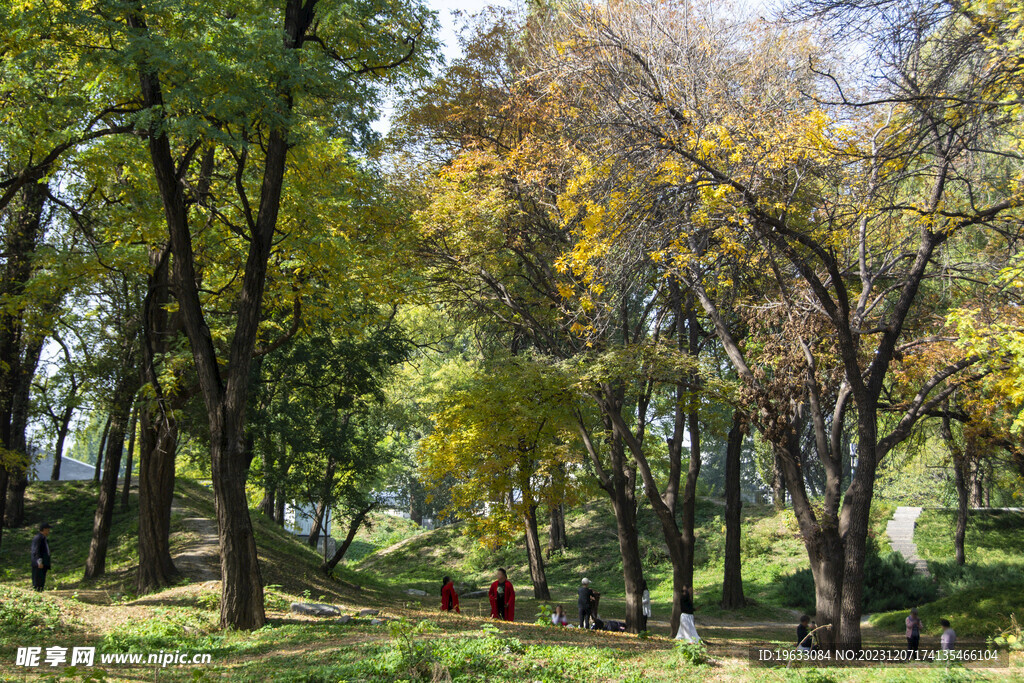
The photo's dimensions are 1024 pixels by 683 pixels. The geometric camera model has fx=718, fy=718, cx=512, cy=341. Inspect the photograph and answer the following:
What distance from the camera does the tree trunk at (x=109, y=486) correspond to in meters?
14.7

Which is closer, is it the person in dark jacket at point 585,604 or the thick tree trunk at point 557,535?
the person in dark jacket at point 585,604

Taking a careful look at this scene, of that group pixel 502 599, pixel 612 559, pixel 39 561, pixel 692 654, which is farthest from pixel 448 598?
pixel 612 559

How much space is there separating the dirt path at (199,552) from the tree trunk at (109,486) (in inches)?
59.7

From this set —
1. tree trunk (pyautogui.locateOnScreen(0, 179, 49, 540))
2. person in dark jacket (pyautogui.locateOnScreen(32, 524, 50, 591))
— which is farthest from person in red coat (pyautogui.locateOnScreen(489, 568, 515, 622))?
tree trunk (pyautogui.locateOnScreen(0, 179, 49, 540))

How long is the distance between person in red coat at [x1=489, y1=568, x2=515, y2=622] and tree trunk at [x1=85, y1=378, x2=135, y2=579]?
815 centimetres

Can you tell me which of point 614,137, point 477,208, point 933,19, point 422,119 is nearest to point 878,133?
point 933,19

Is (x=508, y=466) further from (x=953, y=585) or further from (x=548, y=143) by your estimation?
(x=953, y=585)

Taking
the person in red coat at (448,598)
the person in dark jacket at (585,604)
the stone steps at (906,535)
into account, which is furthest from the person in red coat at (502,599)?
the stone steps at (906,535)

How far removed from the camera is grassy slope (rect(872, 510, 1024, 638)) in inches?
615

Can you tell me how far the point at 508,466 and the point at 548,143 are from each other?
22.9 ft

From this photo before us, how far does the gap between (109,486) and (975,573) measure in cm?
2199

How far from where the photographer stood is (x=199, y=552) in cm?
1516

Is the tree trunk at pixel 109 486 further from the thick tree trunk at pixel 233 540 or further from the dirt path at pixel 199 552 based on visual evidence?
the thick tree trunk at pixel 233 540

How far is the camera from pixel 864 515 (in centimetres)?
980
